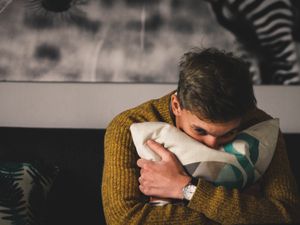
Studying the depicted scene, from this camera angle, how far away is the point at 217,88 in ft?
3.00

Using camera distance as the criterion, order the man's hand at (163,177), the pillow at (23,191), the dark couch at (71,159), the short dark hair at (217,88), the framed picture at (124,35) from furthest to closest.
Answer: the framed picture at (124,35)
the dark couch at (71,159)
the pillow at (23,191)
the man's hand at (163,177)
the short dark hair at (217,88)

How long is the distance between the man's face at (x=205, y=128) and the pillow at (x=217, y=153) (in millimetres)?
21

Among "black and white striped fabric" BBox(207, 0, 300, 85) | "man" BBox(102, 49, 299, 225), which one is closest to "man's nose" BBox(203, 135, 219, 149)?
"man" BBox(102, 49, 299, 225)

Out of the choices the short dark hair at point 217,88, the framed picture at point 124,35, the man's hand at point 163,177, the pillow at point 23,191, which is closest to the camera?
the short dark hair at point 217,88

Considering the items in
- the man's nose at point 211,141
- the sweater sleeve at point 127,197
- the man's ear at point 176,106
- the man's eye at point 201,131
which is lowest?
the sweater sleeve at point 127,197

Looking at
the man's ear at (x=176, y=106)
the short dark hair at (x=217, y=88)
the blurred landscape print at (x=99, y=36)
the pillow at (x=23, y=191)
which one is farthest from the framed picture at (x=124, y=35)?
the short dark hair at (x=217, y=88)

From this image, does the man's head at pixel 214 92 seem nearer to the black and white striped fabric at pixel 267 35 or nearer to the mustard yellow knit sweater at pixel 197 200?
the mustard yellow knit sweater at pixel 197 200

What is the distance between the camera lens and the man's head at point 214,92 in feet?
3.01

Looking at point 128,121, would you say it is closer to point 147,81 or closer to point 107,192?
point 107,192

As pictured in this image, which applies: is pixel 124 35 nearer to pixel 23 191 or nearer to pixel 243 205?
pixel 23 191

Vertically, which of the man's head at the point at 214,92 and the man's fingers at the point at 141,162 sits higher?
the man's head at the point at 214,92

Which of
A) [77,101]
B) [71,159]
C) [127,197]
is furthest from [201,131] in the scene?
[77,101]

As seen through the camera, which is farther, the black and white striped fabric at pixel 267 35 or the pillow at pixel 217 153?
the black and white striped fabric at pixel 267 35

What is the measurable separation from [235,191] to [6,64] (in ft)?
3.57
